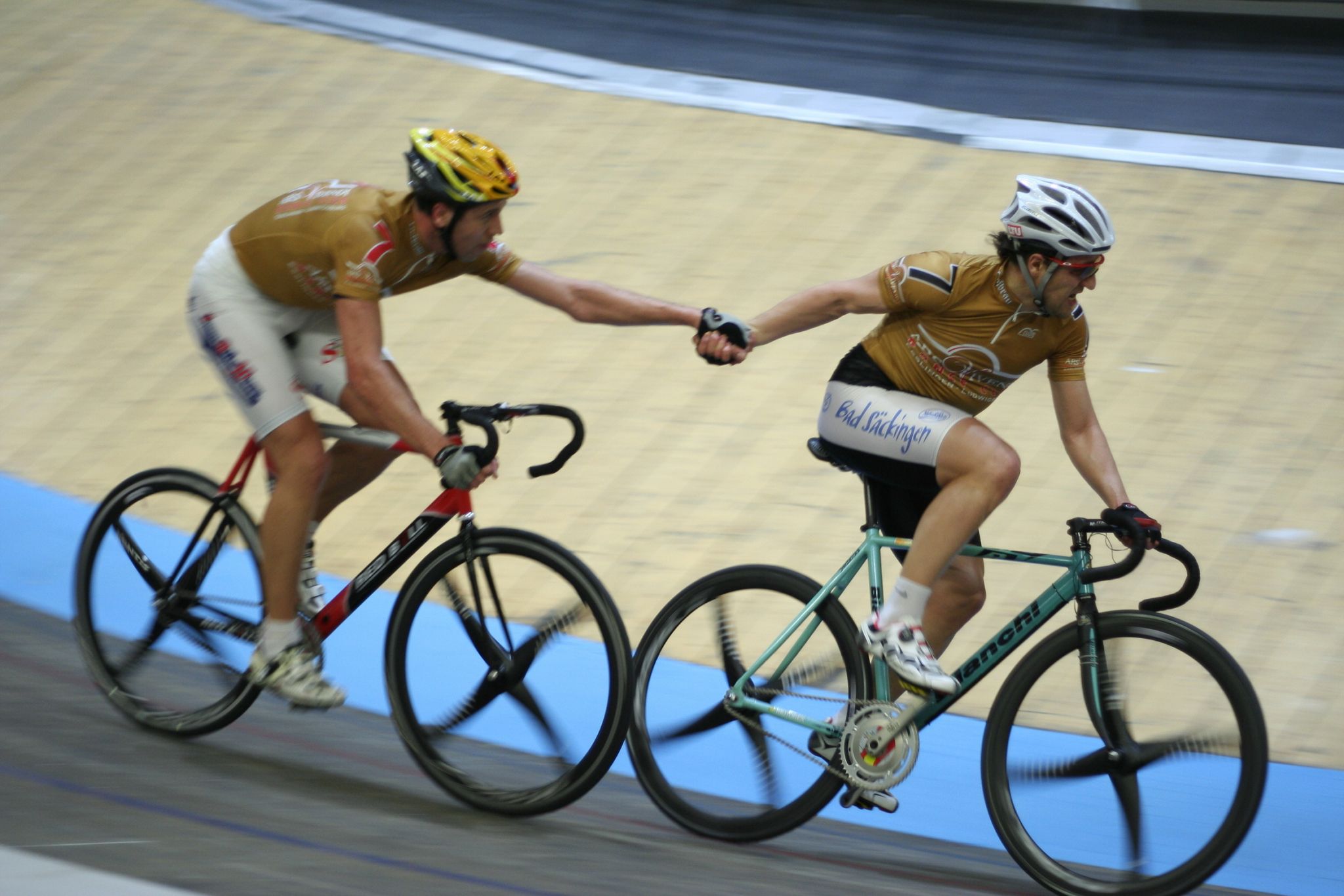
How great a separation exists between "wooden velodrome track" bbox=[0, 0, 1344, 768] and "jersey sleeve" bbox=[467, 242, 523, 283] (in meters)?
1.32

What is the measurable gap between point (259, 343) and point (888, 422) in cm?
160

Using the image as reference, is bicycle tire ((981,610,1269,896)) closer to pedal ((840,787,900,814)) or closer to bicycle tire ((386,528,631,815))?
pedal ((840,787,900,814))

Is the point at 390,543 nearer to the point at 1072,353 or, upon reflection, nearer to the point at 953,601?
the point at 953,601

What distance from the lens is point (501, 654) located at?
3.61 metres

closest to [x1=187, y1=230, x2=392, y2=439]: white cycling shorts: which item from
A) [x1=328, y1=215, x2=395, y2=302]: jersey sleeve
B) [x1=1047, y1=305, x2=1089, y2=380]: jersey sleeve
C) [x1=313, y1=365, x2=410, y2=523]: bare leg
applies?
[x1=313, y1=365, x2=410, y2=523]: bare leg

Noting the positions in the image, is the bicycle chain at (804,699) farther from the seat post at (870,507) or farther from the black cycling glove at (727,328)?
the black cycling glove at (727,328)

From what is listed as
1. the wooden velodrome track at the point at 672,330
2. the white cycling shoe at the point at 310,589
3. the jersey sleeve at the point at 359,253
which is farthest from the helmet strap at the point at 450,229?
the wooden velodrome track at the point at 672,330

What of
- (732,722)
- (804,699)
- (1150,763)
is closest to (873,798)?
(804,699)

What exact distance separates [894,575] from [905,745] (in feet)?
5.52

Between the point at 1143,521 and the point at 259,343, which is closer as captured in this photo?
the point at 1143,521

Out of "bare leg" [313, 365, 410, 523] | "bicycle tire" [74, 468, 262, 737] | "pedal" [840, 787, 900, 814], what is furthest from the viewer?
"bicycle tire" [74, 468, 262, 737]

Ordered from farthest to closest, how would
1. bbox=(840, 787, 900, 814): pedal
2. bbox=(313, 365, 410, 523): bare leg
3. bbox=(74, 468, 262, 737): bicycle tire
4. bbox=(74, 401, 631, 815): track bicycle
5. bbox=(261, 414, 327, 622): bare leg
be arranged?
bbox=(74, 468, 262, 737): bicycle tire → bbox=(313, 365, 410, 523): bare leg → bbox=(261, 414, 327, 622): bare leg → bbox=(74, 401, 631, 815): track bicycle → bbox=(840, 787, 900, 814): pedal

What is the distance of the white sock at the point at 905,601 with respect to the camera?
3314 millimetres

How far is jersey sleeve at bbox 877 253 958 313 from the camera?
3354mm
